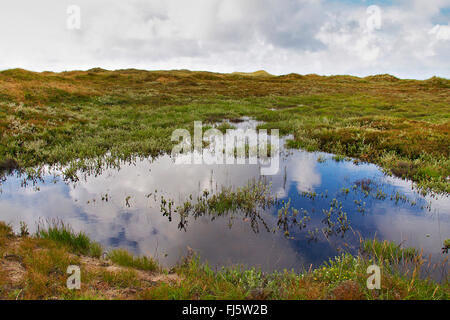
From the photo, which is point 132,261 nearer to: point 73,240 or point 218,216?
point 73,240

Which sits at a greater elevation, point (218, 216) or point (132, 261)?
point (218, 216)

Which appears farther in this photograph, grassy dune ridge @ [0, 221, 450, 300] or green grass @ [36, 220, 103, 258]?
green grass @ [36, 220, 103, 258]

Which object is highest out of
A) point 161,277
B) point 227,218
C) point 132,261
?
point 227,218

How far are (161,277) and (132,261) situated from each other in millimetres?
843

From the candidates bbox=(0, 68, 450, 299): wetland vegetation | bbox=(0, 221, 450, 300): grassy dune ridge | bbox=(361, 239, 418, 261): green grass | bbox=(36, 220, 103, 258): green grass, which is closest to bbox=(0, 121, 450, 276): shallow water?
bbox=(0, 68, 450, 299): wetland vegetation

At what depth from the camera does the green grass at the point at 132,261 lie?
504 cm

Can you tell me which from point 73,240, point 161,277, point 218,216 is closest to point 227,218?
point 218,216

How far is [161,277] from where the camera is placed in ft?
15.4

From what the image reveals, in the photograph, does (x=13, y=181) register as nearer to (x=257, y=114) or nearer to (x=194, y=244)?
(x=194, y=244)

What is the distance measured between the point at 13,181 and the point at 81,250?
6375mm

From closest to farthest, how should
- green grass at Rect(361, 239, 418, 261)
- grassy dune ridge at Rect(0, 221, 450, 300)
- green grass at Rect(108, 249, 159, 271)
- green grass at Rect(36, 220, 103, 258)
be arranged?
grassy dune ridge at Rect(0, 221, 450, 300) → green grass at Rect(108, 249, 159, 271) → green grass at Rect(361, 239, 418, 261) → green grass at Rect(36, 220, 103, 258)

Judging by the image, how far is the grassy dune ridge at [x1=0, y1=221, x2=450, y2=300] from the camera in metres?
3.77

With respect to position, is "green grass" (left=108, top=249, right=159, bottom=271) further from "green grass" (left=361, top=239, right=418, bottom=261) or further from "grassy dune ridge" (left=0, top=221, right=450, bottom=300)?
"green grass" (left=361, top=239, right=418, bottom=261)

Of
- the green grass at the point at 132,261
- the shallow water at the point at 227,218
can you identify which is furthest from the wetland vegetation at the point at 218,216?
the shallow water at the point at 227,218
